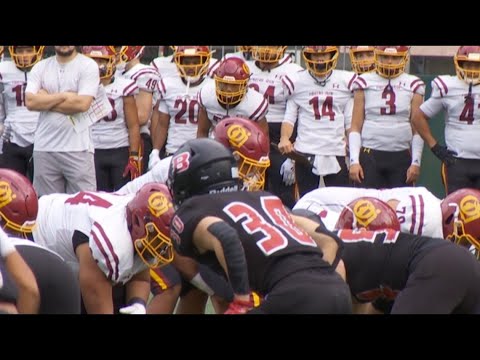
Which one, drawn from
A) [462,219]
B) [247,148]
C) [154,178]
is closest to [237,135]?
[247,148]

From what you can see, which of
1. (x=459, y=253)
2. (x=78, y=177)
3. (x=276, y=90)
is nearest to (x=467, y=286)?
(x=459, y=253)

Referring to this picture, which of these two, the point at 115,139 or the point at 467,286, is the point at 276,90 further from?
the point at 467,286

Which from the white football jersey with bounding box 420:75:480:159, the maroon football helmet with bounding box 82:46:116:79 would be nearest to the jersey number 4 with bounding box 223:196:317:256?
the white football jersey with bounding box 420:75:480:159

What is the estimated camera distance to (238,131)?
20.2 feet

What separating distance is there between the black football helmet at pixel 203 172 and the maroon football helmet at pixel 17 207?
2.66 ft

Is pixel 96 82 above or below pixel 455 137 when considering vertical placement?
above

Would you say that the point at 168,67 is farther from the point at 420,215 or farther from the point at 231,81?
the point at 420,215

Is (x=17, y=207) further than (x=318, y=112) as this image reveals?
No

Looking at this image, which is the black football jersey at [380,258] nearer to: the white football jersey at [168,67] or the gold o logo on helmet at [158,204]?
the gold o logo on helmet at [158,204]

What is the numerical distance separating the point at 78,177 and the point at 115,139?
113 cm

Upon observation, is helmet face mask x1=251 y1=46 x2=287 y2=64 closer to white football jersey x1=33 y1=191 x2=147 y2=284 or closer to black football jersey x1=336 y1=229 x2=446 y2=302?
white football jersey x1=33 y1=191 x2=147 y2=284

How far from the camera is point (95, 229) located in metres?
5.41

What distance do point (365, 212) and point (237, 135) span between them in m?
0.95

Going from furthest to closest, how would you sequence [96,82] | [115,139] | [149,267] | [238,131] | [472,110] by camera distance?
[115,139] → [472,110] → [96,82] → [238,131] → [149,267]
